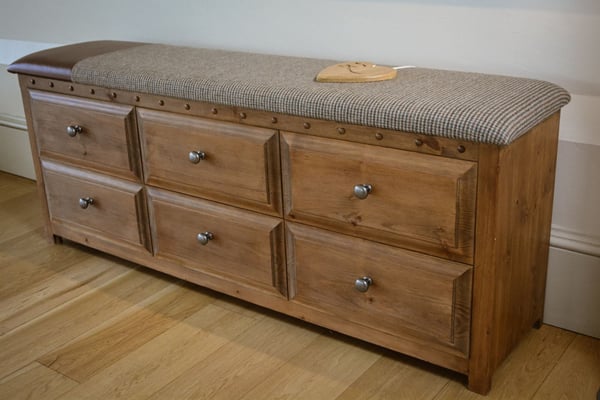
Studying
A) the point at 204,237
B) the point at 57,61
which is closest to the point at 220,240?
the point at 204,237

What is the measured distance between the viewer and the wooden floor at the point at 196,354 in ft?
4.75

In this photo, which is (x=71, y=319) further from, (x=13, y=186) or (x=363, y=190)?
(x=13, y=186)

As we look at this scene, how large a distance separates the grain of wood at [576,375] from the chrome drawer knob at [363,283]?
37cm

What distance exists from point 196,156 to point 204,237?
0.19 m

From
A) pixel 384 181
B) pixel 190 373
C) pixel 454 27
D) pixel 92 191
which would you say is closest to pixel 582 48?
pixel 454 27

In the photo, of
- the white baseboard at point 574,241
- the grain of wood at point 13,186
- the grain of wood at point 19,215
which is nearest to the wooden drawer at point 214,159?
the white baseboard at point 574,241

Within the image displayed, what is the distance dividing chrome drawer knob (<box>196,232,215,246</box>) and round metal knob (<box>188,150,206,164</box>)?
0.18m

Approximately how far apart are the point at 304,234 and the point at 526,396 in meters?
0.53

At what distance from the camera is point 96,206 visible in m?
1.93

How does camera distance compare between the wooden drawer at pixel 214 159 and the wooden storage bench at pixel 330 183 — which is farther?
the wooden drawer at pixel 214 159

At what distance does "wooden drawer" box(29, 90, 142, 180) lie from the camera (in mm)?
1764

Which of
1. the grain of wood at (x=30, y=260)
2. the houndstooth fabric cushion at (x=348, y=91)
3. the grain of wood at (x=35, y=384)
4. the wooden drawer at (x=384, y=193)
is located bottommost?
the grain of wood at (x=35, y=384)

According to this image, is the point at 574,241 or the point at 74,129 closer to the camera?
the point at 574,241

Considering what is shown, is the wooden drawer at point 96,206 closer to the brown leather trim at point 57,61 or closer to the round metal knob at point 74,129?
the round metal knob at point 74,129
